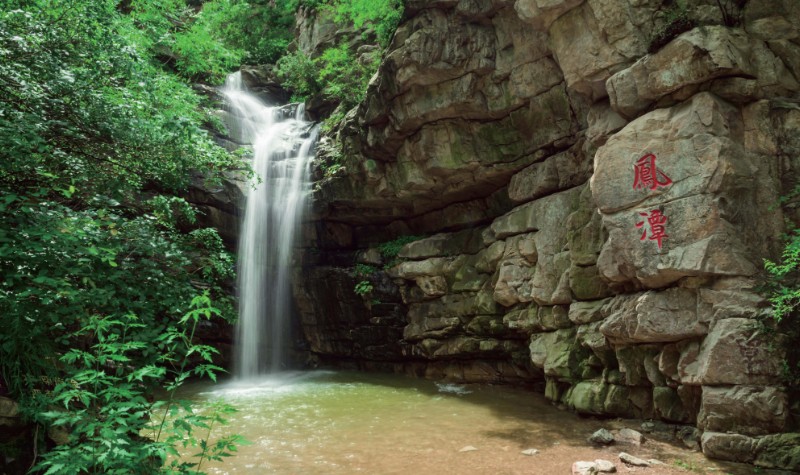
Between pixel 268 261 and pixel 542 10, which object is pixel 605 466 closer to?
pixel 542 10

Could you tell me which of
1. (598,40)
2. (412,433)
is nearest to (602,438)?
(412,433)

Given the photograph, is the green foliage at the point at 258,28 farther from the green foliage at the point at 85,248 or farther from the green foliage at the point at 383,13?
the green foliage at the point at 85,248

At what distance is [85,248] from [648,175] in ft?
24.2

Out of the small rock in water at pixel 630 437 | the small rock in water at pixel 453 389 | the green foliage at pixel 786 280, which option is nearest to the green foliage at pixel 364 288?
the small rock in water at pixel 453 389

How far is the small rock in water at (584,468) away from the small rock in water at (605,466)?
1.8 inches

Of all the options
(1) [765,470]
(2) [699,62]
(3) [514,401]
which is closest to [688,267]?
(1) [765,470]

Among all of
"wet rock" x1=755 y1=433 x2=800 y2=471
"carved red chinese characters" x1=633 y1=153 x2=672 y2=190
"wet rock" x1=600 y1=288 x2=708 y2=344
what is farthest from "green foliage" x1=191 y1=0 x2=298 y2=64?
"wet rock" x1=755 y1=433 x2=800 y2=471

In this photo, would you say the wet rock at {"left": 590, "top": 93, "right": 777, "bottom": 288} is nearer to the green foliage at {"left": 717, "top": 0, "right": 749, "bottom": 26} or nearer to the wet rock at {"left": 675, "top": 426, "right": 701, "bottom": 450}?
the green foliage at {"left": 717, "top": 0, "right": 749, "bottom": 26}

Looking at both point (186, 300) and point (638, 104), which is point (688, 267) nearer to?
point (638, 104)

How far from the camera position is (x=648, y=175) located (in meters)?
7.25

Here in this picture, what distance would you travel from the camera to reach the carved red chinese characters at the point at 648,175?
7109 mm

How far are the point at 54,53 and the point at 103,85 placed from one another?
82 centimetres

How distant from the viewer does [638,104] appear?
25.3 feet

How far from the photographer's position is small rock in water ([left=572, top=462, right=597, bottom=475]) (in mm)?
5703
